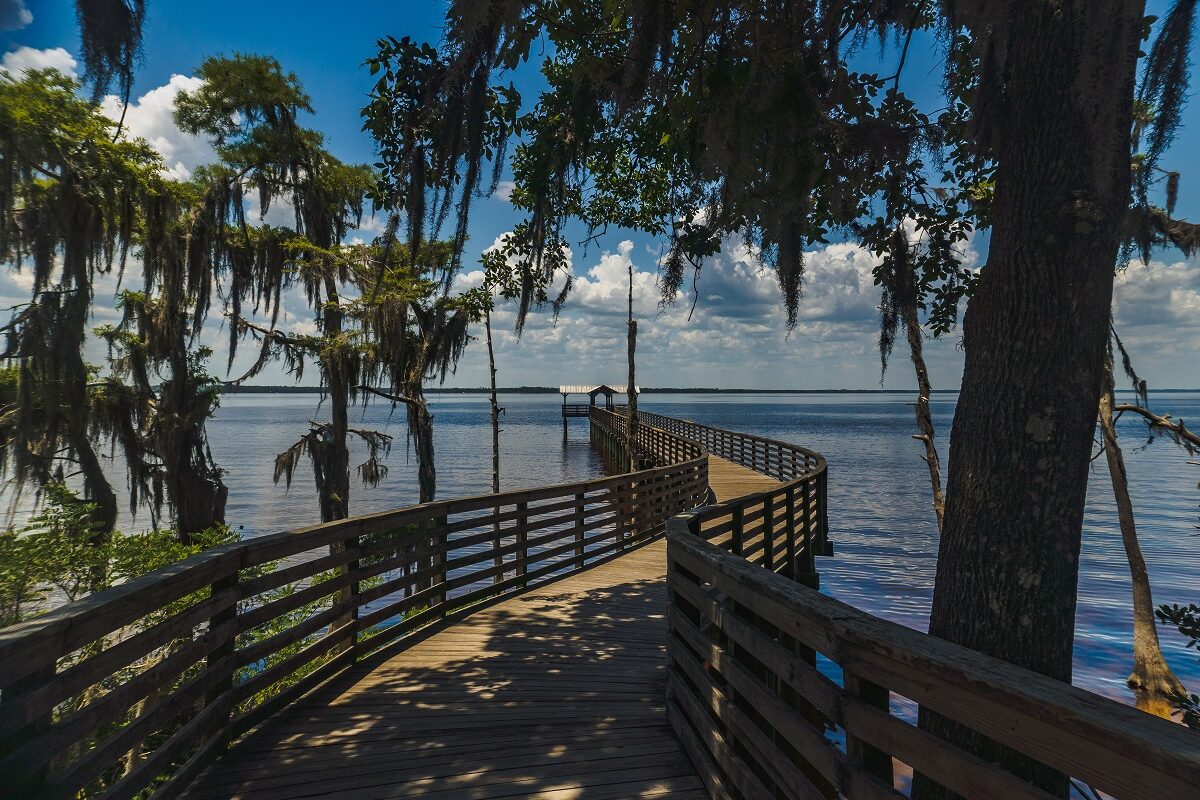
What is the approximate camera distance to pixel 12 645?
2.15m

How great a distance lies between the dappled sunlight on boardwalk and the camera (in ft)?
10.9

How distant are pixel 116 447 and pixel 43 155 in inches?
260

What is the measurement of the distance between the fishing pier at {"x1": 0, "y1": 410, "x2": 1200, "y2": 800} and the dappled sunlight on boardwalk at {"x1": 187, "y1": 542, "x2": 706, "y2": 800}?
0.7 inches

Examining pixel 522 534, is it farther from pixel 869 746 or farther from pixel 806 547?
pixel 869 746

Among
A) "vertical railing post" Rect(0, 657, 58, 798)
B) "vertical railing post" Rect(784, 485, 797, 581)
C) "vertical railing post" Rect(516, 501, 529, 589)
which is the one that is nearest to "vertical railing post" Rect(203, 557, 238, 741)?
"vertical railing post" Rect(0, 657, 58, 798)

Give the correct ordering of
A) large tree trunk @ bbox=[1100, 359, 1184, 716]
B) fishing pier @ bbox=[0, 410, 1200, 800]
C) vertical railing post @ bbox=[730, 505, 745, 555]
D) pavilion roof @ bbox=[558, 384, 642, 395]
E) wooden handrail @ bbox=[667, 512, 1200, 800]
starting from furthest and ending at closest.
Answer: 1. pavilion roof @ bbox=[558, 384, 642, 395]
2. large tree trunk @ bbox=[1100, 359, 1184, 716]
3. vertical railing post @ bbox=[730, 505, 745, 555]
4. fishing pier @ bbox=[0, 410, 1200, 800]
5. wooden handrail @ bbox=[667, 512, 1200, 800]

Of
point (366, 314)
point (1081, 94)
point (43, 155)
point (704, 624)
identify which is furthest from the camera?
point (366, 314)

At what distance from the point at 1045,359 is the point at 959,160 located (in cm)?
341

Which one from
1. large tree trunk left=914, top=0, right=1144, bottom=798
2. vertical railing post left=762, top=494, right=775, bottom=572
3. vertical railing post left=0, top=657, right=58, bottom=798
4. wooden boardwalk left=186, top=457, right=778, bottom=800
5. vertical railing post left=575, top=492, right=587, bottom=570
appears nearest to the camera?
vertical railing post left=0, top=657, right=58, bottom=798

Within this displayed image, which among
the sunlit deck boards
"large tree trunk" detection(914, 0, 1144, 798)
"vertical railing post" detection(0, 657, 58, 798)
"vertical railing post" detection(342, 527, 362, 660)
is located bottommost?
the sunlit deck boards

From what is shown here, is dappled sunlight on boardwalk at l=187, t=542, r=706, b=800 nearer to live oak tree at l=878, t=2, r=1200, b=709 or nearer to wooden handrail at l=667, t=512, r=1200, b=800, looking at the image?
wooden handrail at l=667, t=512, r=1200, b=800

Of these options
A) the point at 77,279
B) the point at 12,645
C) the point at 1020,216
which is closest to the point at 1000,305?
the point at 1020,216

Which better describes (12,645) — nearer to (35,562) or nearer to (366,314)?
(35,562)

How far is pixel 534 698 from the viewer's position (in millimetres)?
4512
